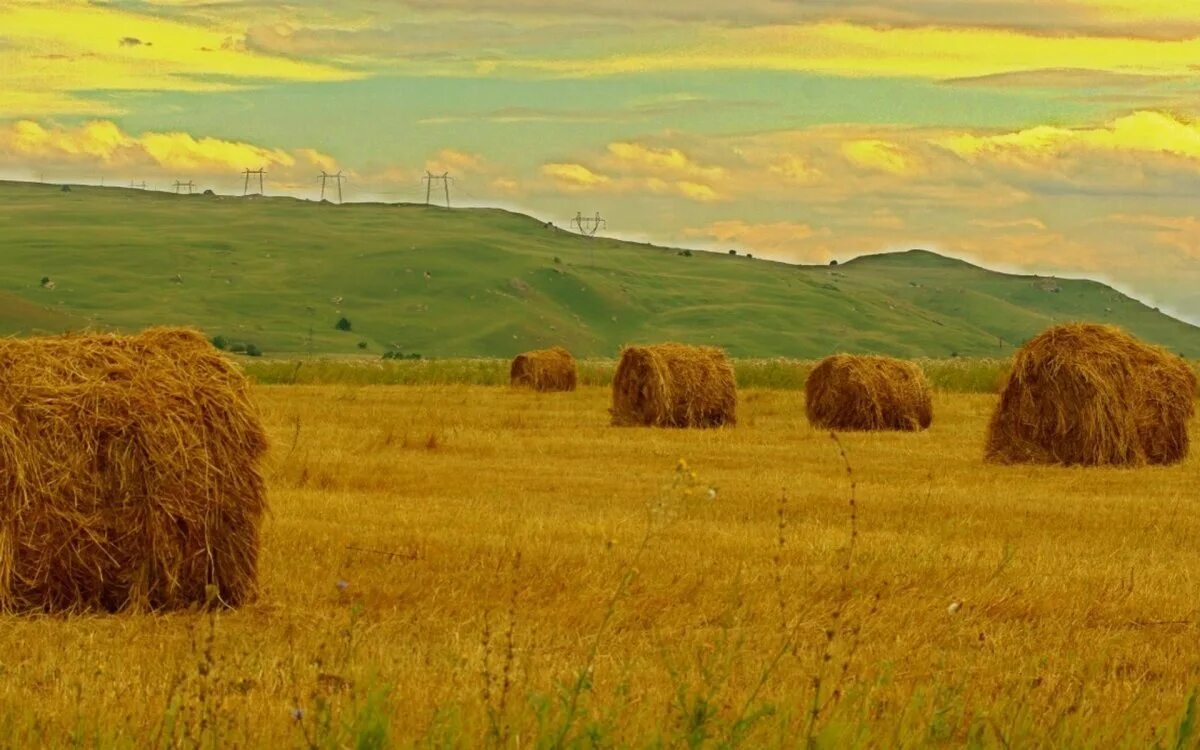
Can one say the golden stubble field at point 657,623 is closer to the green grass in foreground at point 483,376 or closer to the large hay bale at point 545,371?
the large hay bale at point 545,371

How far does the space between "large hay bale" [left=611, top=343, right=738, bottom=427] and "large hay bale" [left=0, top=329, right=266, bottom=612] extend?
19632mm

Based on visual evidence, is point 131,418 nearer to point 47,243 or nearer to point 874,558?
point 874,558

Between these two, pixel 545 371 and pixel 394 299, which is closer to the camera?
pixel 545 371

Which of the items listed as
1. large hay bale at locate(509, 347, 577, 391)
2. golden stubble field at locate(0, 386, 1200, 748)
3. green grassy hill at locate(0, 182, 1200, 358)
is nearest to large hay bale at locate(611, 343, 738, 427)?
golden stubble field at locate(0, 386, 1200, 748)

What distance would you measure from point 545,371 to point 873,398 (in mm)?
14481

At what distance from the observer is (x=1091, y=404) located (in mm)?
23938

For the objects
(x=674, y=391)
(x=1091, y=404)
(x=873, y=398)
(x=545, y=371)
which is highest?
(x=1091, y=404)

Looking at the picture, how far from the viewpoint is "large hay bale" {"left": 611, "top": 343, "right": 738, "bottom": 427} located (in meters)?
30.8

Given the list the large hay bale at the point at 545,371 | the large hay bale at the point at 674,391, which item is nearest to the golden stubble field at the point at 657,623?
the large hay bale at the point at 674,391

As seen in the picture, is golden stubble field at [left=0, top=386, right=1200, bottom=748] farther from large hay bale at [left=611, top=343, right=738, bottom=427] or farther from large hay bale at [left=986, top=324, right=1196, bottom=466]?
large hay bale at [left=611, top=343, right=738, bottom=427]

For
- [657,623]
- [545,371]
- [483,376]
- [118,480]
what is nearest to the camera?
[657,623]

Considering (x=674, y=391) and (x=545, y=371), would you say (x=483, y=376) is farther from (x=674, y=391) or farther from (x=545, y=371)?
(x=674, y=391)

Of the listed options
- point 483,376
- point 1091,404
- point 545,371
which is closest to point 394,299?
point 483,376

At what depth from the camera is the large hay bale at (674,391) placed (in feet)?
101
